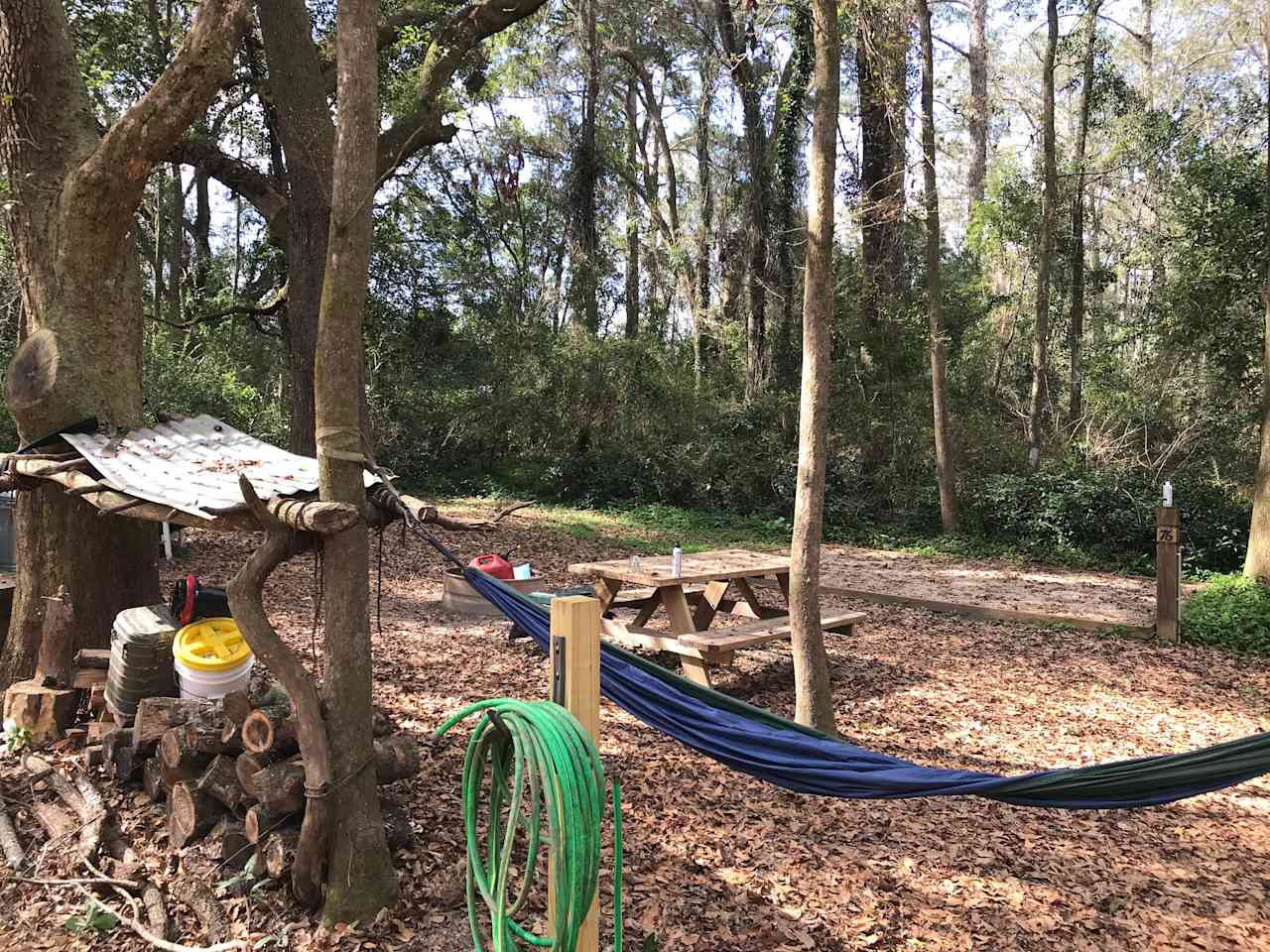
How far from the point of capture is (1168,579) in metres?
6.48

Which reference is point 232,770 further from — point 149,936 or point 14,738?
point 14,738

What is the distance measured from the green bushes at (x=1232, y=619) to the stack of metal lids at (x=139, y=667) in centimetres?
695

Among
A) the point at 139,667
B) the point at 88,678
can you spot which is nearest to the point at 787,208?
the point at 88,678

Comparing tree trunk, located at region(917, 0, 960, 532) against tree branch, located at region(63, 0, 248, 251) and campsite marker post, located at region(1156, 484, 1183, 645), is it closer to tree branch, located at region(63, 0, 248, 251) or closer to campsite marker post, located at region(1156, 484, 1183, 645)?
campsite marker post, located at region(1156, 484, 1183, 645)

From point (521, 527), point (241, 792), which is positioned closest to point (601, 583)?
point (241, 792)

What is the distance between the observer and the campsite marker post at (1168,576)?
21.2ft

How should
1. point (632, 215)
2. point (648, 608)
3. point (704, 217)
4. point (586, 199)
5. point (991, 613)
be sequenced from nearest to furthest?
point (648, 608) < point (991, 613) < point (586, 199) < point (704, 217) < point (632, 215)

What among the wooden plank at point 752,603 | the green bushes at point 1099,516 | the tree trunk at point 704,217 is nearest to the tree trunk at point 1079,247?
the green bushes at point 1099,516

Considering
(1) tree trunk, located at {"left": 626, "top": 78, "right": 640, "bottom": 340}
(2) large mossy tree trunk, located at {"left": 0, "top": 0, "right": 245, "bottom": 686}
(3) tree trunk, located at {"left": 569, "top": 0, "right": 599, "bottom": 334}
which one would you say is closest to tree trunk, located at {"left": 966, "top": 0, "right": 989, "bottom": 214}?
(3) tree trunk, located at {"left": 569, "top": 0, "right": 599, "bottom": 334}

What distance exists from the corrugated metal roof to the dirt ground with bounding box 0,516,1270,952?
1.27 meters

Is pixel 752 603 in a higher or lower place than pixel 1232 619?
higher

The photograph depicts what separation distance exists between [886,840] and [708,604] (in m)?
2.72

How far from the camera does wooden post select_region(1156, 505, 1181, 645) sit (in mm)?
6457

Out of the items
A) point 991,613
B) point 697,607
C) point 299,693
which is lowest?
point 991,613
